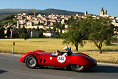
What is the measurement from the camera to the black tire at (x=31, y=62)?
30.9 ft

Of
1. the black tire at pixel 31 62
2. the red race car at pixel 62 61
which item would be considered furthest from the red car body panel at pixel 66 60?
the black tire at pixel 31 62

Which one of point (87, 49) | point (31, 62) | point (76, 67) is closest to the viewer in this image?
point (76, 67)

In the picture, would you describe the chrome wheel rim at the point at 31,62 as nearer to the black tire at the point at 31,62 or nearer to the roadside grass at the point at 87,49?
the black tire at the point at 31,62

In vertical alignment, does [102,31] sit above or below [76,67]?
above

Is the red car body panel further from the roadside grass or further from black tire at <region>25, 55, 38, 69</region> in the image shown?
the roadside grass

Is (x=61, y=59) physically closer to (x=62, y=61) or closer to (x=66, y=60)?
(x=62, y=61)

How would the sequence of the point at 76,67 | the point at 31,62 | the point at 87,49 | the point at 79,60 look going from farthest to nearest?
the point at 87,49 < the point at 31,62 < the point at 76,67 < the point at 79,60

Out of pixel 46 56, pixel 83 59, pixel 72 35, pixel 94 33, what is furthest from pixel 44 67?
pixel 72 35

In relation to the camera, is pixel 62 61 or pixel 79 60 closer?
pixel 79 60

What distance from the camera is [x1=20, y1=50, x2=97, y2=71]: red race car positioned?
885 centimetres

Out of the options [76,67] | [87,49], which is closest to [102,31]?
[87,49]

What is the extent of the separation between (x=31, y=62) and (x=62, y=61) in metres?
1.60

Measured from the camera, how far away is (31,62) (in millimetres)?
9516

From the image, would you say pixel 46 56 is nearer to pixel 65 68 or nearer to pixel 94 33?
pixel 65 68
